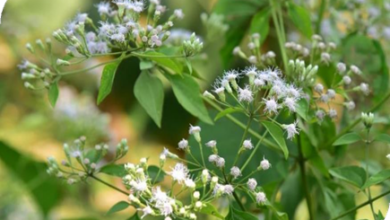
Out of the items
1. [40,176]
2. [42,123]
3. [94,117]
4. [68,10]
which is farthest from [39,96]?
[68,10]

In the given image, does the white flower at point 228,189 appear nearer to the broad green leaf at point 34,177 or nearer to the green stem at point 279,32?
the green stem at point 279,32

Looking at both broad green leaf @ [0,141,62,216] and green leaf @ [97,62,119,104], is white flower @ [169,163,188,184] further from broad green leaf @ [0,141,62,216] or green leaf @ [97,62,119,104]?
broad green leaf @ [0,141,62,216]

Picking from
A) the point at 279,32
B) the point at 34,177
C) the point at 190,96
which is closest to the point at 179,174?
the point at 190,96

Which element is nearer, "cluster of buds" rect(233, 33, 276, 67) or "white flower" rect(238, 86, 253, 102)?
"white flower" rect(238, 86, 253, 102)

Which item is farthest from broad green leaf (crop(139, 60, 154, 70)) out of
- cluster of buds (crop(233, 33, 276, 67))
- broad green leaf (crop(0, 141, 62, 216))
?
broad green leaf (crop(0, 141, 62, 216))

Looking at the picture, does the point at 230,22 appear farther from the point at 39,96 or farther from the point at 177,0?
the point at 177,0

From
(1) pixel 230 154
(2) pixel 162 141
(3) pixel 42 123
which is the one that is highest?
(1) pixel 230 154

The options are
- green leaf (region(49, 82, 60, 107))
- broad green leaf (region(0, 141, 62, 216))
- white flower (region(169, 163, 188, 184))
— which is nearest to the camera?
white flower (region(169, 163, 188, 184))
